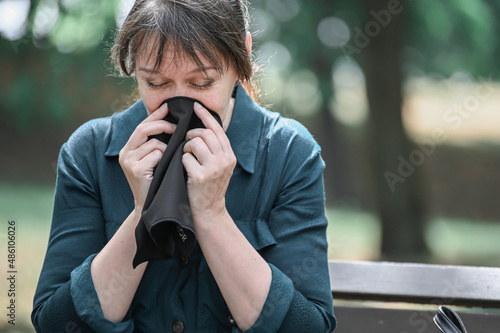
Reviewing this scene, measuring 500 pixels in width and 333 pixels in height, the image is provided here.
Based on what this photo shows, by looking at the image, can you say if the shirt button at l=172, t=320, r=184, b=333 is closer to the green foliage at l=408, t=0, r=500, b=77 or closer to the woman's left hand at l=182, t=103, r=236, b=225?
the woman's left hand at l=182, t=103, r=236, b=225

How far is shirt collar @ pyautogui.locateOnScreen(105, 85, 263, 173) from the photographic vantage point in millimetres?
2270

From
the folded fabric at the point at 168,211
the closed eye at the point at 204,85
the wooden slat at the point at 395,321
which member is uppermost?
the closed eye at the point at 204,85

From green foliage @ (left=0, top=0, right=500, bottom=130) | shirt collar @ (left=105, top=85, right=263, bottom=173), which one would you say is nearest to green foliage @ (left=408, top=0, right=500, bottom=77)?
green foliage @ (left=0, top=0, right=500, bottom=130)

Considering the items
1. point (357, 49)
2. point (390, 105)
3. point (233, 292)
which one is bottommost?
point (390, 105)

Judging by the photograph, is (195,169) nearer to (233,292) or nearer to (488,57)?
(233,292)

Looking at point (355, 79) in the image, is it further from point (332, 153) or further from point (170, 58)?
point (170, 58)

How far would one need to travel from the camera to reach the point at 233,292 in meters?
2.00

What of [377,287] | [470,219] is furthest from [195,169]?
[470,219]

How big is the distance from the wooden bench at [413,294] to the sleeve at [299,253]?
67 centimetres

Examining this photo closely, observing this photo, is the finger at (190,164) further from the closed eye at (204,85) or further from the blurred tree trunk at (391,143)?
the blurred tree trunk at (391,143)

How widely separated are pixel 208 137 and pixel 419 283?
129 cm

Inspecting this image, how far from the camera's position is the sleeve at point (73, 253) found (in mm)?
2049

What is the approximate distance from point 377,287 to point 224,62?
1.25 meters

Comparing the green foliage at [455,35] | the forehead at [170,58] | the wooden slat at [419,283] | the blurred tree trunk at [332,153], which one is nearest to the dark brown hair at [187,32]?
the forehead at [170,58]
